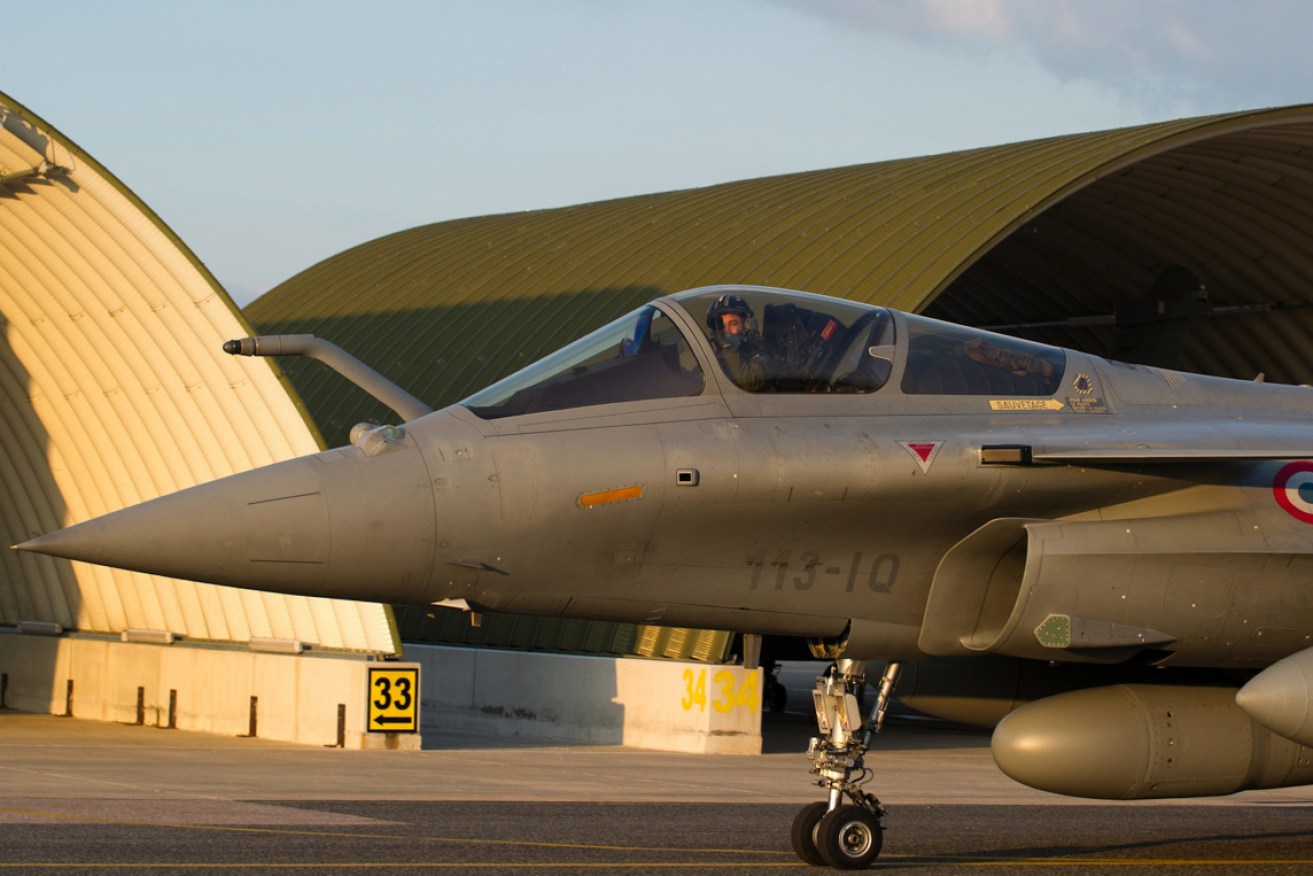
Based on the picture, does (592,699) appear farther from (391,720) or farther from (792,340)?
(792,340)

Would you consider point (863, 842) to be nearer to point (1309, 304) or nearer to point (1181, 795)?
point (1181, 795)

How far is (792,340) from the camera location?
962 centimetres

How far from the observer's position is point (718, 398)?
9.34 m

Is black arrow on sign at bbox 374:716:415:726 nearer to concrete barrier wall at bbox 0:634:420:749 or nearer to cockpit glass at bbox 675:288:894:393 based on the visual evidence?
concrete barrier wall at bbox 0:634:420:749

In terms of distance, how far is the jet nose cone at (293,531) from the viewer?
26.9 feet

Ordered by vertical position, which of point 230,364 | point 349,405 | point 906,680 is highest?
point 349,405

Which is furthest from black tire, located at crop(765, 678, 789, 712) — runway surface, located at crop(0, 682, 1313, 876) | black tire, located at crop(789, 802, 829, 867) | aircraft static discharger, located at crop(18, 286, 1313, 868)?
black tire, located at crop(789, 802, 829, 867)

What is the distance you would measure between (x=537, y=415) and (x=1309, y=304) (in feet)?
73.5

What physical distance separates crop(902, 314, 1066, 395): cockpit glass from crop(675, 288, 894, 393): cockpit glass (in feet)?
0.64

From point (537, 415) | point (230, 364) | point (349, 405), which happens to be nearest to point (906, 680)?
point (537, 415)

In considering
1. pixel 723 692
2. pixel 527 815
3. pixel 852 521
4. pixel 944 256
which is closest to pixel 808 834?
pixel 852 521

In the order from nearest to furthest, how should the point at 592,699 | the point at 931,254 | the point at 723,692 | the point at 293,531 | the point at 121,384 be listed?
the point at 293,531 < the point at 723,692 < the point at 121,384 < the point at 592,699 < the point at 931,254

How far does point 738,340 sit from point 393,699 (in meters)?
12.0

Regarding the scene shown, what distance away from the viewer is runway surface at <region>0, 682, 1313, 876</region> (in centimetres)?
1116
